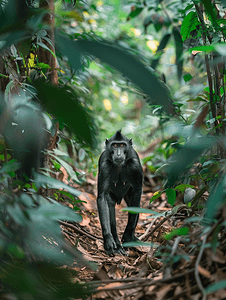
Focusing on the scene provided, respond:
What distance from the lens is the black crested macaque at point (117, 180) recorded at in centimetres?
389

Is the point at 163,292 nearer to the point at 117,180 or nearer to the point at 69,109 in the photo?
the point at 69,109

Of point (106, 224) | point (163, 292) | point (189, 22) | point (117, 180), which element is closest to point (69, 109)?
point (163, 292)

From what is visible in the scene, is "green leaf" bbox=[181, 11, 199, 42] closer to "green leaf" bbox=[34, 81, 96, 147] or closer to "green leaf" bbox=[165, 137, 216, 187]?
"green leaf" bbox=[165, 137, 216, 187]

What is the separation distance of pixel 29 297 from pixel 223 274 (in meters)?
0.83

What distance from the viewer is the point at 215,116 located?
8.64ft

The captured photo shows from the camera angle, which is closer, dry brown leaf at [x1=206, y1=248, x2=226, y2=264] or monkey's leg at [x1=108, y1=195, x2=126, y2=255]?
dry brown leaf at [x1=206, y1=248, x2=226, y2=264]

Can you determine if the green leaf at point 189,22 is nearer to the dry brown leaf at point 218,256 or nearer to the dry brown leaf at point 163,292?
the dry brown leaf at point 218,256

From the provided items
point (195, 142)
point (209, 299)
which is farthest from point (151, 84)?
point (209, 299)

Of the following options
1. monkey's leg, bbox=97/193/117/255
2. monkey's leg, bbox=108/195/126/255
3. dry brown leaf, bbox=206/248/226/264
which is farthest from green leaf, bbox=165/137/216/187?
monkey's leg, bbox=108/195/126/255

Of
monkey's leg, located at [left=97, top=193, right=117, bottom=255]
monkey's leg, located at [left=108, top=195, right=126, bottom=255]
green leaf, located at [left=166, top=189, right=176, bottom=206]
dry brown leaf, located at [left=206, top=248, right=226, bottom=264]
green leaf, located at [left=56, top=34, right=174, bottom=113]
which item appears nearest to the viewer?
green leaf, located at [left=56, top=34, right=174, bottom=113]

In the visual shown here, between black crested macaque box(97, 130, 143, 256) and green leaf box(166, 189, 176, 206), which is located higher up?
black crested macaque box(97, 130, 143, 256)

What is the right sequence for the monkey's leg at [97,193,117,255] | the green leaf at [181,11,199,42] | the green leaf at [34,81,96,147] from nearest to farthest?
the green leaf at [34,81,96,147], the green leaf at [181,11,199,42], the monkey's leg at [97,193,117,255]

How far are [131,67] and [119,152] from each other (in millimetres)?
3592

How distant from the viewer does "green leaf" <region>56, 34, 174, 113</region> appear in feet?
1.94
